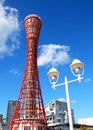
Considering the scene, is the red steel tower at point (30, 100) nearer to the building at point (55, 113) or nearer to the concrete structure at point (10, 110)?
the building at point (55, 113)

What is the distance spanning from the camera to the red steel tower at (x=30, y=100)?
141ft

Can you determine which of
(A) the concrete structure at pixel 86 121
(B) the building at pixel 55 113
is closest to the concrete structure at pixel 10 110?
(B) the building at pixel 55 113

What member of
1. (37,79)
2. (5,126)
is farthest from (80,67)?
(5,126)

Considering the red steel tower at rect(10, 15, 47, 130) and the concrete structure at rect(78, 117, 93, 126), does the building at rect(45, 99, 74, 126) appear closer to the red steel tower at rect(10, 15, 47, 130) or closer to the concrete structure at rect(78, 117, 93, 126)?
the concrete structure at rect(78, 117, 93, 126)

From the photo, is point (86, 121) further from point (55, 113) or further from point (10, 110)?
point (10, 110)

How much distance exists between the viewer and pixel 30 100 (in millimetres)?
44344

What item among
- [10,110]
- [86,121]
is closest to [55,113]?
[86,121]

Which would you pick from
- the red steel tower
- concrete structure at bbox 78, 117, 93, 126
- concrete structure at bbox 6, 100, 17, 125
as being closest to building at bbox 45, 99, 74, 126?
concrete structure at bbox 78, 117, 93, 126

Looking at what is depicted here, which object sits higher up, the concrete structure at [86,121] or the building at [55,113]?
the building at [55,113]

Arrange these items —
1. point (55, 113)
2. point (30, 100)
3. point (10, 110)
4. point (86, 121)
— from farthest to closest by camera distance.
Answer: point (10, 110) → point (86, 121) → point (55, 113) → point (30, 100)

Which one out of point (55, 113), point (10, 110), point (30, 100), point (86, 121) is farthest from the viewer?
point (10, 110)

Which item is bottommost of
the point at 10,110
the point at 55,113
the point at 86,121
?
the point at 86,121

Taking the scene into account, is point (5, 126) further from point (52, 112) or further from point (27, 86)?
point (27, 86)

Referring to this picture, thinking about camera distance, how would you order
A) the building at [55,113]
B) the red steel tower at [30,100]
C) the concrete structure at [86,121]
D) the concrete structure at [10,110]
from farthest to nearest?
the concrete structure at [10,110], the concrete structure at [86,121], the building at [55,113], the red steel tower at [30,100]
